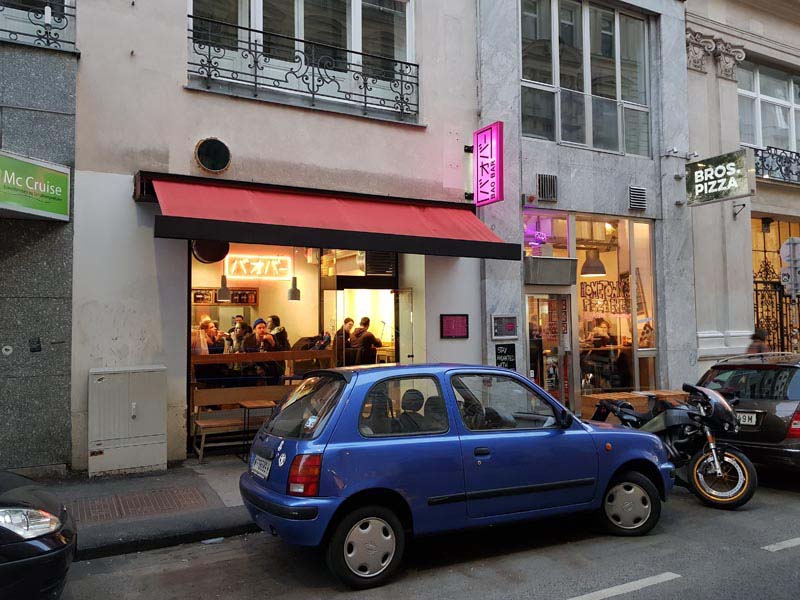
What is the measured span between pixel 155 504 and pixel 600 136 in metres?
10.00

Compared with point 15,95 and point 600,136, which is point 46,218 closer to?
point 15,95

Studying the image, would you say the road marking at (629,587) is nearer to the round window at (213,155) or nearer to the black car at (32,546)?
the black car at (32,546)

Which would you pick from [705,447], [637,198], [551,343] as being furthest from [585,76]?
[705,447]

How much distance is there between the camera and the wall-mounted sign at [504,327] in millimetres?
10773

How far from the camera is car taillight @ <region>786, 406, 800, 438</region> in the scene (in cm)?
702

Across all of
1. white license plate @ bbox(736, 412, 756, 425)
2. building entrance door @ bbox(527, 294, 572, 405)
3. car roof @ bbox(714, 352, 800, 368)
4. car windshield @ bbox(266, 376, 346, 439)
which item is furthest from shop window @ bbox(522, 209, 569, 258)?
car windshield @ bbox(266, 376, 346, 439)

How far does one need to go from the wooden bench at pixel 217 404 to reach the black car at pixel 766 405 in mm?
5613

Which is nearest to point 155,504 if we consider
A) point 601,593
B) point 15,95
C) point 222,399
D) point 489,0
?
point 222,399

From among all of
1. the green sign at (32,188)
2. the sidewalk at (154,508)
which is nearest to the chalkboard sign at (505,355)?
the sidewalk at (154,508)

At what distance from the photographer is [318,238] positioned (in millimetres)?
8062

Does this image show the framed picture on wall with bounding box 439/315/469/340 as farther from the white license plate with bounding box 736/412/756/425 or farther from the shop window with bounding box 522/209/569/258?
the white license plate with bounding box 736/412/756/425

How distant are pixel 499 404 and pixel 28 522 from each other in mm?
3505

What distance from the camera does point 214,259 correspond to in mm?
9523

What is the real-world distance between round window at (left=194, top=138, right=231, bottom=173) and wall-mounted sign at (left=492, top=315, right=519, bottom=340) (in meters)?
4.87
